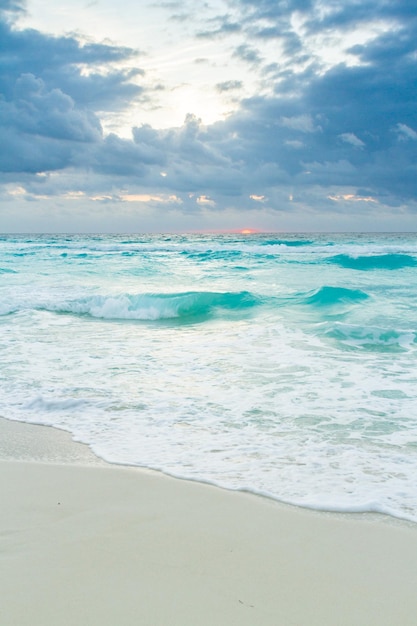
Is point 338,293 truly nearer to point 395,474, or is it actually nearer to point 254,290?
point 254,290

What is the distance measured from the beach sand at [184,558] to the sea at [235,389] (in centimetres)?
29

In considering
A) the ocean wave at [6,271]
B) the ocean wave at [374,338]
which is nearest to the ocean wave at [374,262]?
the ocean wave at [6,271]

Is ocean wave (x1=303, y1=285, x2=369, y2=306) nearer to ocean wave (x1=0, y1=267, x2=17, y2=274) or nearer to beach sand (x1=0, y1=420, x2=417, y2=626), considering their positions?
beach sand (x1=0, y1=420, x2=417, y2=626)

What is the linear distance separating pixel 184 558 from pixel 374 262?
28191 mm

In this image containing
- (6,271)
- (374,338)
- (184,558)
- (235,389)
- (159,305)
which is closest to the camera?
(184,558)

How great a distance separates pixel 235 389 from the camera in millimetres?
5473

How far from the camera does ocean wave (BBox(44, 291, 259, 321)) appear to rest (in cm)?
1171

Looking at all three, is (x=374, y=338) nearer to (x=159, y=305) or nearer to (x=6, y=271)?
(x=159, y=305)

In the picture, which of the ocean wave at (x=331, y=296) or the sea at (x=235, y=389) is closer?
the sea at (x=235, y=389)

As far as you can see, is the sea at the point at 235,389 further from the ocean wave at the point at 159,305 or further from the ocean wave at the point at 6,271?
the ocean wave at the point at 6,271

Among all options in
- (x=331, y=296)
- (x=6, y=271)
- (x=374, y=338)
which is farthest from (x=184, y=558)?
(x=6, y=271)

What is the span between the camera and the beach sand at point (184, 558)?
2.03m

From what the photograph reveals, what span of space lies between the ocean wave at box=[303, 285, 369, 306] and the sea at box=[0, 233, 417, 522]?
274 mm

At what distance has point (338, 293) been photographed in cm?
1362
